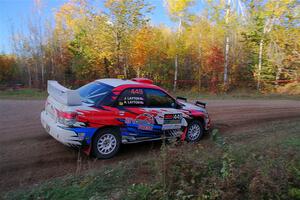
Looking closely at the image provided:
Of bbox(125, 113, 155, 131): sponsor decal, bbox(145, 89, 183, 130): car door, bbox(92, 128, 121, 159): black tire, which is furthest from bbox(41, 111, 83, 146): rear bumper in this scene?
bbox(145, 89, 183, 130): car door

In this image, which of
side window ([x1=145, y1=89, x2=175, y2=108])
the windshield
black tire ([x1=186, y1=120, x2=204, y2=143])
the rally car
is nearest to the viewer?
the rally car

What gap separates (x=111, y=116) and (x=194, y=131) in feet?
9.16

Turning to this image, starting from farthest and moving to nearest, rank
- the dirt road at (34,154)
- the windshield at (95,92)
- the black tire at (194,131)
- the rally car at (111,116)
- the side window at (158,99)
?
the black tire at (194,131)
the side window at (158,99)
the windshield at (95,92)
the rally car at (111,116)
the dirt road at (34,154)

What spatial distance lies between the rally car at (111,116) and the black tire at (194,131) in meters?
0.10

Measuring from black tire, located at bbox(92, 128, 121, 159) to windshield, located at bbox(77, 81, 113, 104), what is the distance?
0.76 meters

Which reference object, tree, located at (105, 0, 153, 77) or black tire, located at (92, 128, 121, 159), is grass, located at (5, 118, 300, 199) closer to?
black tire, located at (92, 128, 121, 159)

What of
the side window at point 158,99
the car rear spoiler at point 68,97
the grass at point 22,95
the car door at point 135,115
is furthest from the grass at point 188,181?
the grass at point 22,95

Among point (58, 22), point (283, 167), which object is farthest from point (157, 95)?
point (58, 22)

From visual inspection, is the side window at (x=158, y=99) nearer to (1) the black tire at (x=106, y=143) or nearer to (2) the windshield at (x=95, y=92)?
(2) the windshield at (x=95, y=92)

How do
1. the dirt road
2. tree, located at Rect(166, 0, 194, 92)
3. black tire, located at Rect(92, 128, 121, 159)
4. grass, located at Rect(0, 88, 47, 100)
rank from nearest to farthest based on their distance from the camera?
the dirt road, black tire, located at Rect(92, 128, 121, 159), grass, located at Rect(0, 88, 47, 100), tree, located at Rect(166, 0, 194, 92)

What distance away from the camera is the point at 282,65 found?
1012cm

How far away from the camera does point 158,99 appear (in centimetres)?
679

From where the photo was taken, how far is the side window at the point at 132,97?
6.17 m

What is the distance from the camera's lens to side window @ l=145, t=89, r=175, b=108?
6.62 m
